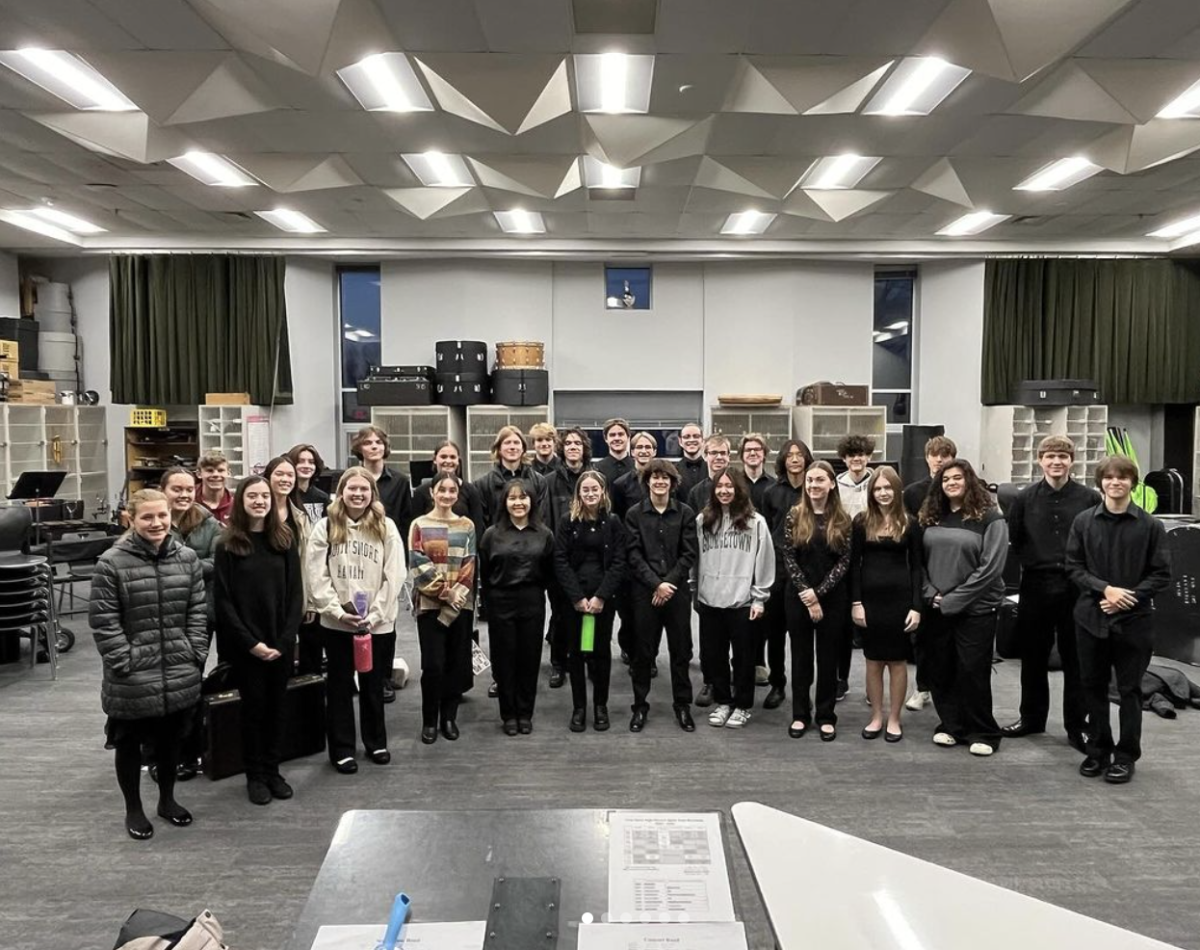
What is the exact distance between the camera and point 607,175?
23.5 feet

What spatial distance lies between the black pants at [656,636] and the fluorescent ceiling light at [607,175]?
423 centimetres

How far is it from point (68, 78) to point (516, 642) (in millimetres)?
4837

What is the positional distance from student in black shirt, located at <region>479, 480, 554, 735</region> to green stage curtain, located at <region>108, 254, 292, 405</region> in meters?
6.93

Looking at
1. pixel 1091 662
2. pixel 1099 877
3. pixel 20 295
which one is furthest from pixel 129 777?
pixel 20 295

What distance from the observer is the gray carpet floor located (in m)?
2.74

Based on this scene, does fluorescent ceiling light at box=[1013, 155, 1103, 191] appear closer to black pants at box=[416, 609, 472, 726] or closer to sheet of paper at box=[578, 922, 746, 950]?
black pants at box=[416, 609, 472, 726]

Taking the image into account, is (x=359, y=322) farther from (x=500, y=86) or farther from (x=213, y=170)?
(x=500, y=86)

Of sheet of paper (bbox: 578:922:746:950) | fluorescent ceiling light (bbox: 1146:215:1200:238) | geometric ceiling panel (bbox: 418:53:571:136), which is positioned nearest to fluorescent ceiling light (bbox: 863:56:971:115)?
geometric ceiling panel (bbox: 418:53:571:136)

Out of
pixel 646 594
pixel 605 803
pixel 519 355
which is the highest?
pixel 519 355

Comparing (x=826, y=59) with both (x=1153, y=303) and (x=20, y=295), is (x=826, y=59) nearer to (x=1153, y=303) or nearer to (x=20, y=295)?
(x=1153, y=303)

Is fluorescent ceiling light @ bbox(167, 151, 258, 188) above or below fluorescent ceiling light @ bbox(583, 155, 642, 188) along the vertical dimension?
below

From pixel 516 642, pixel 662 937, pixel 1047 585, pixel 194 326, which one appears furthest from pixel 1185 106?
pixel 194 326

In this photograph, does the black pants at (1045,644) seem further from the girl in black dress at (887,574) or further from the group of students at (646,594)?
the girl in black dress at (887,574)

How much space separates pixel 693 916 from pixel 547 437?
14.7ft
